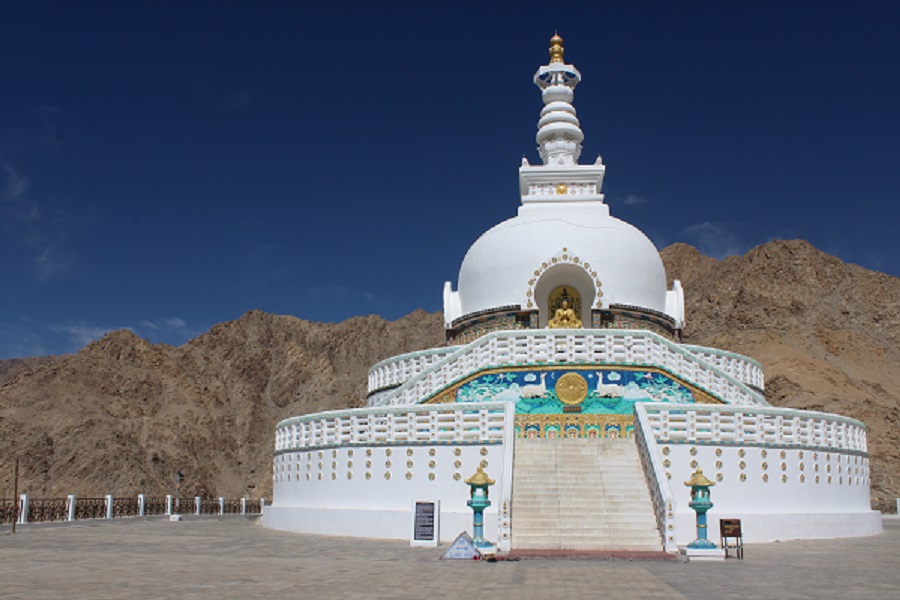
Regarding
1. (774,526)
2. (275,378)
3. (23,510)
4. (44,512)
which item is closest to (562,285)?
(774,526)

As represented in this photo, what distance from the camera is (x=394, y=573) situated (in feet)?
42.5

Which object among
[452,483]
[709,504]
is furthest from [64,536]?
[709,504]

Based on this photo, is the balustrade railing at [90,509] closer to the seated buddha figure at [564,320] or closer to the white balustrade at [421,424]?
the white balustrade at [421,424]

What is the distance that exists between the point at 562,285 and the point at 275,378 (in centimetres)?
5835

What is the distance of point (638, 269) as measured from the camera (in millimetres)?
30094

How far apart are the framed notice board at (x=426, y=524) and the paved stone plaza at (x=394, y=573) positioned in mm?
365

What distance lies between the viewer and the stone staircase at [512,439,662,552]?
54.3 ft

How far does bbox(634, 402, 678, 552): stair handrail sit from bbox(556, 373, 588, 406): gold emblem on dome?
282 centimetres

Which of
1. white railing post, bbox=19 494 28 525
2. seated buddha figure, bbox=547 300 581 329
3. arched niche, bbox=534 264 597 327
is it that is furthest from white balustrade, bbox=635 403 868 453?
white railing post, bbox=19 494 28 525

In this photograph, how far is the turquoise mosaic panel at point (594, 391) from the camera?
2331 cm

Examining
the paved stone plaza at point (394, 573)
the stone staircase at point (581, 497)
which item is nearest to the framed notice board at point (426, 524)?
the paved stone plaza at point (394, 573)

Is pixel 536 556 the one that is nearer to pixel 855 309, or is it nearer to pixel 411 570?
pixel 411 570

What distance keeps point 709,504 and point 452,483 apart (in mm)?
6337

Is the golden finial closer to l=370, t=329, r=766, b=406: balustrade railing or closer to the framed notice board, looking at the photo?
l=370, t=329, r=766, b=406: balustrade railing
